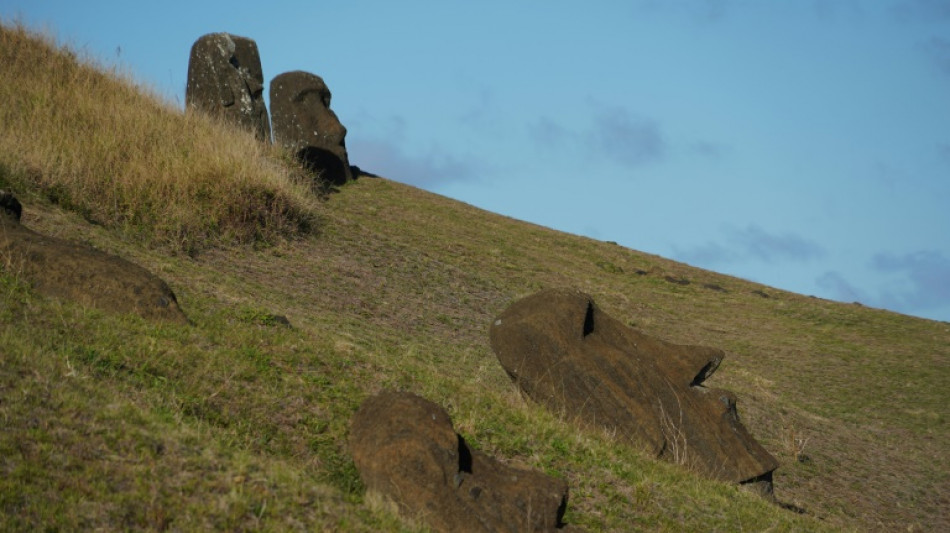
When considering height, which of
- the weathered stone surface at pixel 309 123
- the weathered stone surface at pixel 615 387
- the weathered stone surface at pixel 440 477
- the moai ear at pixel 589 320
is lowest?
the weathered stone surface at pixel 440 477

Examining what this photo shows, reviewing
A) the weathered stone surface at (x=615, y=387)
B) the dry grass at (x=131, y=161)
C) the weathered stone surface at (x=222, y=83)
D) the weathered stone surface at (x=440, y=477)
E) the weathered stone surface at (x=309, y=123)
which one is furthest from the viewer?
the weathered stone surface at (x=309, y=123)

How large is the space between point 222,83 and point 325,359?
1997 centimetres

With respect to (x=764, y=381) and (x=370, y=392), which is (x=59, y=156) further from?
(x=764, y=381)

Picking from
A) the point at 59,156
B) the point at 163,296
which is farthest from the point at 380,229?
the point at 163,296

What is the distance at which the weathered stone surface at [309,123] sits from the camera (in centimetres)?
3116

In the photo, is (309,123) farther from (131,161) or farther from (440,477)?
(440,477)

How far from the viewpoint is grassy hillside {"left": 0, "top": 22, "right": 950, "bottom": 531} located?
746cm

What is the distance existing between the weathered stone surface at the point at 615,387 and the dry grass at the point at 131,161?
352 inches

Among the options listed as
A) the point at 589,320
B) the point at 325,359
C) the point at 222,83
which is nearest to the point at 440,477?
the point at 325,359

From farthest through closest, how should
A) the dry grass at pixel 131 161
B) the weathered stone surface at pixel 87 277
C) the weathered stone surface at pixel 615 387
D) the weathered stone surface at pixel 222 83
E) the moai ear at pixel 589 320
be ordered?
1. the weathered stone surface at pixel 222 83
2. the dry grass at pixel 131 161
3. the moai ear at pixel 589 320
4. the weathered stone surface at pixel 615 387
5. the weathered stone surface at pixel 87 277

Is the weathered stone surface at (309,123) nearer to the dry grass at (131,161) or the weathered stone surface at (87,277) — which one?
the dry grass at (131,161)

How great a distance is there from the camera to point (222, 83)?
2962 cm

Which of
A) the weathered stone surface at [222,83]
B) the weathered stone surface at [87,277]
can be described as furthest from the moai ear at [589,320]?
the weathered stone surface at [222,83]

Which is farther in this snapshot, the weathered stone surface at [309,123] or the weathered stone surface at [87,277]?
the weathered stone surface at [309,123]
